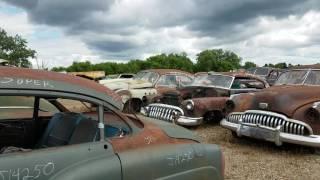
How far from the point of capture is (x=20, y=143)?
13.8 ft

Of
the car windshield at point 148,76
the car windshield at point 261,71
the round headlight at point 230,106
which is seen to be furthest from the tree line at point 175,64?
the round headlight at point 230,106

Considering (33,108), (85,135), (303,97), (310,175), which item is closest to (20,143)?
(33,108)

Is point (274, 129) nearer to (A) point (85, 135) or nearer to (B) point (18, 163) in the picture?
(A) point (85, 135)

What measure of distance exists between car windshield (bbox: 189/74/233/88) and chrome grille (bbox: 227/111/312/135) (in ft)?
11.5

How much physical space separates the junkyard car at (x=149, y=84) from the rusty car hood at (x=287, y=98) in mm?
6054

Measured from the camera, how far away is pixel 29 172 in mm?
2824

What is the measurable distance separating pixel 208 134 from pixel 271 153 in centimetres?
221

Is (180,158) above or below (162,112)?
above

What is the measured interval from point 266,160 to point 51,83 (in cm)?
520

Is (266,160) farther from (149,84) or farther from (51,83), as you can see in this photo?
(149,84)

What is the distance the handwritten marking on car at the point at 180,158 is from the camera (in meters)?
3.52

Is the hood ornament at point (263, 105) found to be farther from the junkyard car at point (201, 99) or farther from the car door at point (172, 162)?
the car door at point (172, 162)

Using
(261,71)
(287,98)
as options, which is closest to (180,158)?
(287,98)

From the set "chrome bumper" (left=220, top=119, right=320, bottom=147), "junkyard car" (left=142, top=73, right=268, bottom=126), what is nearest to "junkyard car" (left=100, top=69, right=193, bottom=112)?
"junkyard car" (left=142, top=73, right=268, bottom=126)
